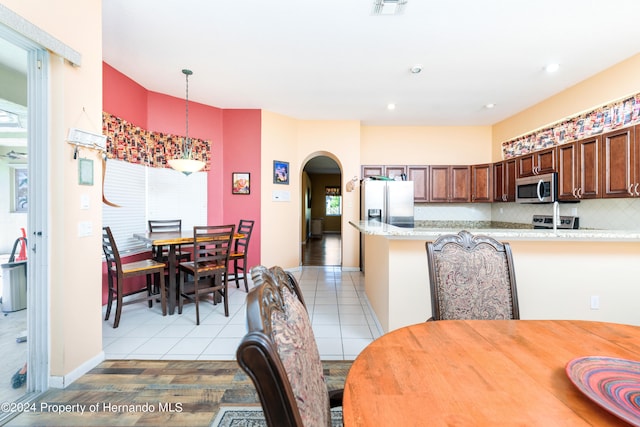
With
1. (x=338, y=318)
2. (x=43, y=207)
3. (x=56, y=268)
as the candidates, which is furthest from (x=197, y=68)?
(x=338, y=318)

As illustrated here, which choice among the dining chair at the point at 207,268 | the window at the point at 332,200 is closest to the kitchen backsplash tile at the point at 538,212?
the dining chair at the point at 207,268

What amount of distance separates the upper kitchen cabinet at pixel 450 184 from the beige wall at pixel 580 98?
932 millimetres

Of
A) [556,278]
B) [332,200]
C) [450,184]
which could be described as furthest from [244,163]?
[332,200]

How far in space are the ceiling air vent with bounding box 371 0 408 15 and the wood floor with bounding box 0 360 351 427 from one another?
2.83 m

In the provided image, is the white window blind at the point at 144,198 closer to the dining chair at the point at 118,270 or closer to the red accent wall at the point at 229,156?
the red accent wall at the point at 229,156

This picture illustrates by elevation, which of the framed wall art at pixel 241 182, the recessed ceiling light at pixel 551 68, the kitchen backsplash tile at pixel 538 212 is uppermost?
the recessed ceiling light at pixel 551 68

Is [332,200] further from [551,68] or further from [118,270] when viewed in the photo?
[118,270]

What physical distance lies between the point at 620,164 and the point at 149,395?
4565mm

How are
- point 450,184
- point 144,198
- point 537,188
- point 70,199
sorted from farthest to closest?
point 450,184 → point 144,198 → point 537,188 → point 70,199

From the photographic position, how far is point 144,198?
4000 mm

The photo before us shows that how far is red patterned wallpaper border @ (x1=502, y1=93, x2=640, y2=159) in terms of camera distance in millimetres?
3037

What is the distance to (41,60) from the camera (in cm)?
184

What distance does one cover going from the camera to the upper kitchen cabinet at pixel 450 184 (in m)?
5.36

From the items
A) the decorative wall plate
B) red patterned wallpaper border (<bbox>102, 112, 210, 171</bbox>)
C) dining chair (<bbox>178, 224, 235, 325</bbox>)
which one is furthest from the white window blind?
the decorative wall plate
